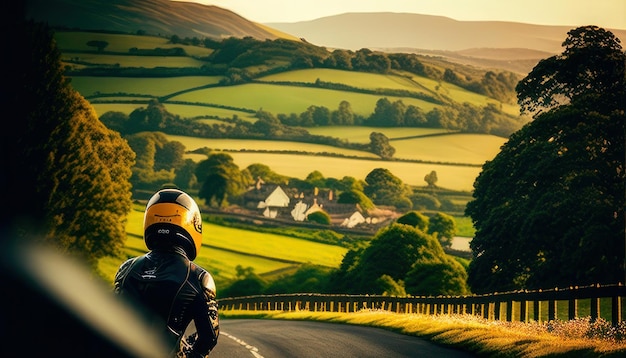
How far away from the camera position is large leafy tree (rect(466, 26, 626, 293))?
167 feet

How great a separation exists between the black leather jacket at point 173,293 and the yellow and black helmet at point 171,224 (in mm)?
77

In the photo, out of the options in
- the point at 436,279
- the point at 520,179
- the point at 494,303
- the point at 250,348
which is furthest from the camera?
the point at 436,279

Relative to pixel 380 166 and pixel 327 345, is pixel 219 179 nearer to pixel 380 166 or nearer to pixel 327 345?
pixel 380 166

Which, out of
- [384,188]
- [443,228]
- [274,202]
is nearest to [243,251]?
[443,228]

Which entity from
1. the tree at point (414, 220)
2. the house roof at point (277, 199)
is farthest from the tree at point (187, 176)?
the tree at point (414, 220)

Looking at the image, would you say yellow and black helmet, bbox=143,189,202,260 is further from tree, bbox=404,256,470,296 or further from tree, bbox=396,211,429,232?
tree, bbox=396,211,429,232

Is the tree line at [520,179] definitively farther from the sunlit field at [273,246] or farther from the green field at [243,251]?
the sunlit field at [273,246]

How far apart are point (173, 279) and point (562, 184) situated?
4921cm

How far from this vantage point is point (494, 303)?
33969 mm

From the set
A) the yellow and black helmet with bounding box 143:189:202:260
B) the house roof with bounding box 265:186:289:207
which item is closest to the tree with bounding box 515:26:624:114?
the yellow and black helmet with bounding box 143:189:202:260

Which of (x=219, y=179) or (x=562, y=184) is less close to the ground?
(x=219, y=179)

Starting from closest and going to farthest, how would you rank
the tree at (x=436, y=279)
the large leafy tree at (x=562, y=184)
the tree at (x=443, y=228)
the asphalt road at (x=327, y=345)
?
the asphalt road at (x=327, y=345) → the large leafy tree at (x=562, y=184) → the tree at (x=436, y=279) → the tree at (x=443, y=228)

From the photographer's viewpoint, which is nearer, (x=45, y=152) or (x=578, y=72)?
(x=578, y=72)

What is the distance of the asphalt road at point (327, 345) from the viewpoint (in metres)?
22.7
